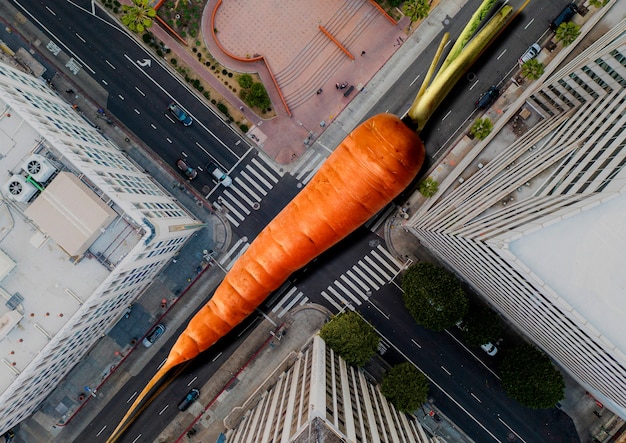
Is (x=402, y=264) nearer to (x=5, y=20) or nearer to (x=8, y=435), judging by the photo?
(x=8, y=435)

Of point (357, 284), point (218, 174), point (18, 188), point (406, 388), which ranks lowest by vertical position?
point (18, 188)

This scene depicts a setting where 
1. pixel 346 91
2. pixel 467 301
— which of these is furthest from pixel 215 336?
pixel 346 91

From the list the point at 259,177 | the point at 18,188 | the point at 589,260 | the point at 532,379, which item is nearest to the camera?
the point at 589,260

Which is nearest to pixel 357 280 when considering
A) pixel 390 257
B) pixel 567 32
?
pixel 390 257

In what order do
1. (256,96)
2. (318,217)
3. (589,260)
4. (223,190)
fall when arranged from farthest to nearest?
(223,190) → (256,96) → (318,217) → (589,260)

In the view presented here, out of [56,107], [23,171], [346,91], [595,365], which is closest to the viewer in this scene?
[595,365]

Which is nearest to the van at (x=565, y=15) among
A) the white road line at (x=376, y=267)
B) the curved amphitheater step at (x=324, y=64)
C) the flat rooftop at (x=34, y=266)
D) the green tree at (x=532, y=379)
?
the curved amphitheater step at (x=324, y=64)

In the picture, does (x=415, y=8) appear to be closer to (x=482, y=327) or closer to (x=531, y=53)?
(x=531, y=53)

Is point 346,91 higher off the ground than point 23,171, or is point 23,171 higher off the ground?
point 346,91

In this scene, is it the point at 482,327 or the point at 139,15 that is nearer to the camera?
the point at 139,15
